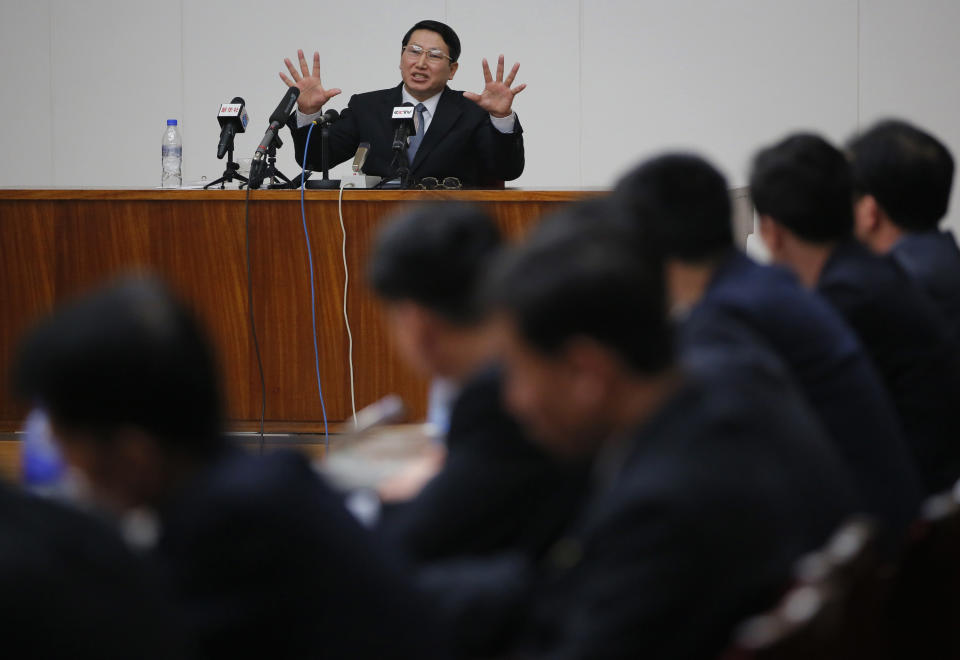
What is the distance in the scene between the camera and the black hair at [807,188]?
2.15 metres

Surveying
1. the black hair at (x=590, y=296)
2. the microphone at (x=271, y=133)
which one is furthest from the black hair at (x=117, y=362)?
the microphone at (x=271, y=133)

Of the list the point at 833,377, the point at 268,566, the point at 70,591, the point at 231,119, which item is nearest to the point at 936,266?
the point at 833,377

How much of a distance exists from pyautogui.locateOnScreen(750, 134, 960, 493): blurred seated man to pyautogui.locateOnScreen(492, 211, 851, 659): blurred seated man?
1.01m

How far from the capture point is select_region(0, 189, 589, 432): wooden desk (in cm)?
437

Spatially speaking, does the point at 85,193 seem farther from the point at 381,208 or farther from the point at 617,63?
the point at 617,63

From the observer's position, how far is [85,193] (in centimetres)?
445

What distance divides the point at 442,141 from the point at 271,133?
969 millimetres

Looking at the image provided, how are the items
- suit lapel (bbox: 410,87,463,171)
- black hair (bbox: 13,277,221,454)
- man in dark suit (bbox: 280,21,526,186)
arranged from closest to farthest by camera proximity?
black hair (bbox: 13,277,221,454) → man in dark suit (bbox: 280,21,526,186) → suit lapel (bbox: 410,87,463,171)

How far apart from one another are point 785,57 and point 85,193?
13.2ft

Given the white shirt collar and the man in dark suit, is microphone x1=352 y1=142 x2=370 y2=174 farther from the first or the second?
the white shirt collar

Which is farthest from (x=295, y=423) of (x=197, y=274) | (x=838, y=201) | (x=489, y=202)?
(x=838, y=201)

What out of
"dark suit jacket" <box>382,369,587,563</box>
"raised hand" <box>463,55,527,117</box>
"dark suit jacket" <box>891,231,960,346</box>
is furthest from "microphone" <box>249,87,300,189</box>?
"dark suit jacket" <box>382,369,587,563</box>

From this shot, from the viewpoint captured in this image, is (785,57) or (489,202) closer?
(489,202)

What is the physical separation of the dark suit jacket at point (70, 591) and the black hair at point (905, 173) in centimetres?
218
